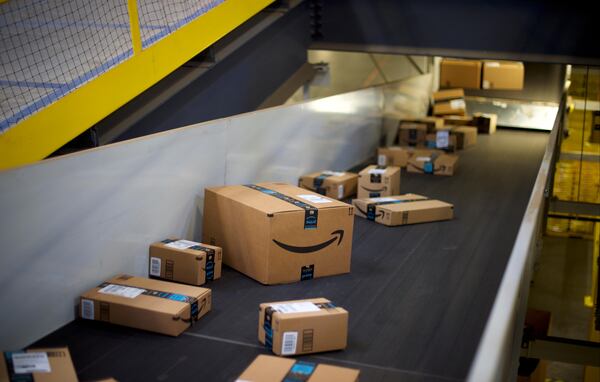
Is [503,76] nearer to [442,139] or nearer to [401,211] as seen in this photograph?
[442,139]

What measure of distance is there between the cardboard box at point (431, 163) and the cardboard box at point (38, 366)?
3722mm

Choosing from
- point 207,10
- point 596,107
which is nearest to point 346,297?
point 207,10

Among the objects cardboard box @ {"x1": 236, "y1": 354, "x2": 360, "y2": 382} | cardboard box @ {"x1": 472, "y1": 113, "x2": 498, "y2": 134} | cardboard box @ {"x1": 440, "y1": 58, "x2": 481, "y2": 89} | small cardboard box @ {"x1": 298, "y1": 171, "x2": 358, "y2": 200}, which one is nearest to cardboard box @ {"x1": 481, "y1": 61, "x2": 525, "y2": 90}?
cardboard box @ {"x1": 440, "y1": 58, "x2": 481, "y2": 89}

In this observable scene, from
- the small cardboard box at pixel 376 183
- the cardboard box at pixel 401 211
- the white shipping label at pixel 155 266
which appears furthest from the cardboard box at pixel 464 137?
the white shipping label at pixel 155 266

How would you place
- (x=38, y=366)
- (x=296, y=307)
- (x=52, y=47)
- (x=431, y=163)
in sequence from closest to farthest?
(x=38, y=366) < (x=296, y=307) < (x=52, y=47) < (x=431, y=163)

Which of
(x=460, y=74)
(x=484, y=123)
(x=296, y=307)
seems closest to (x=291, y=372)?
(x=296, y=307)

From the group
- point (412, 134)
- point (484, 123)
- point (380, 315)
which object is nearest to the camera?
point (380, 315)

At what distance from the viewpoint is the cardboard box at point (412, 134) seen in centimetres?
631

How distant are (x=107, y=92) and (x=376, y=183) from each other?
174 cm

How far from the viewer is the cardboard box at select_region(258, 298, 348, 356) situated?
2.47m

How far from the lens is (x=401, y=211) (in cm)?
411

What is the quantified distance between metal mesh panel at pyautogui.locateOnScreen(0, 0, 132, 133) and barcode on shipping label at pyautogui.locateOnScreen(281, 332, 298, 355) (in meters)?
1.53

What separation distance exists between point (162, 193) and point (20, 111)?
2.39ft

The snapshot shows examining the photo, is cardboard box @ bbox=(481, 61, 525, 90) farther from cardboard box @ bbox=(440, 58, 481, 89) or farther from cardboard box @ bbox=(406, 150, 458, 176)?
cardboard box @ bbox=(406, 150, 458, 176)
